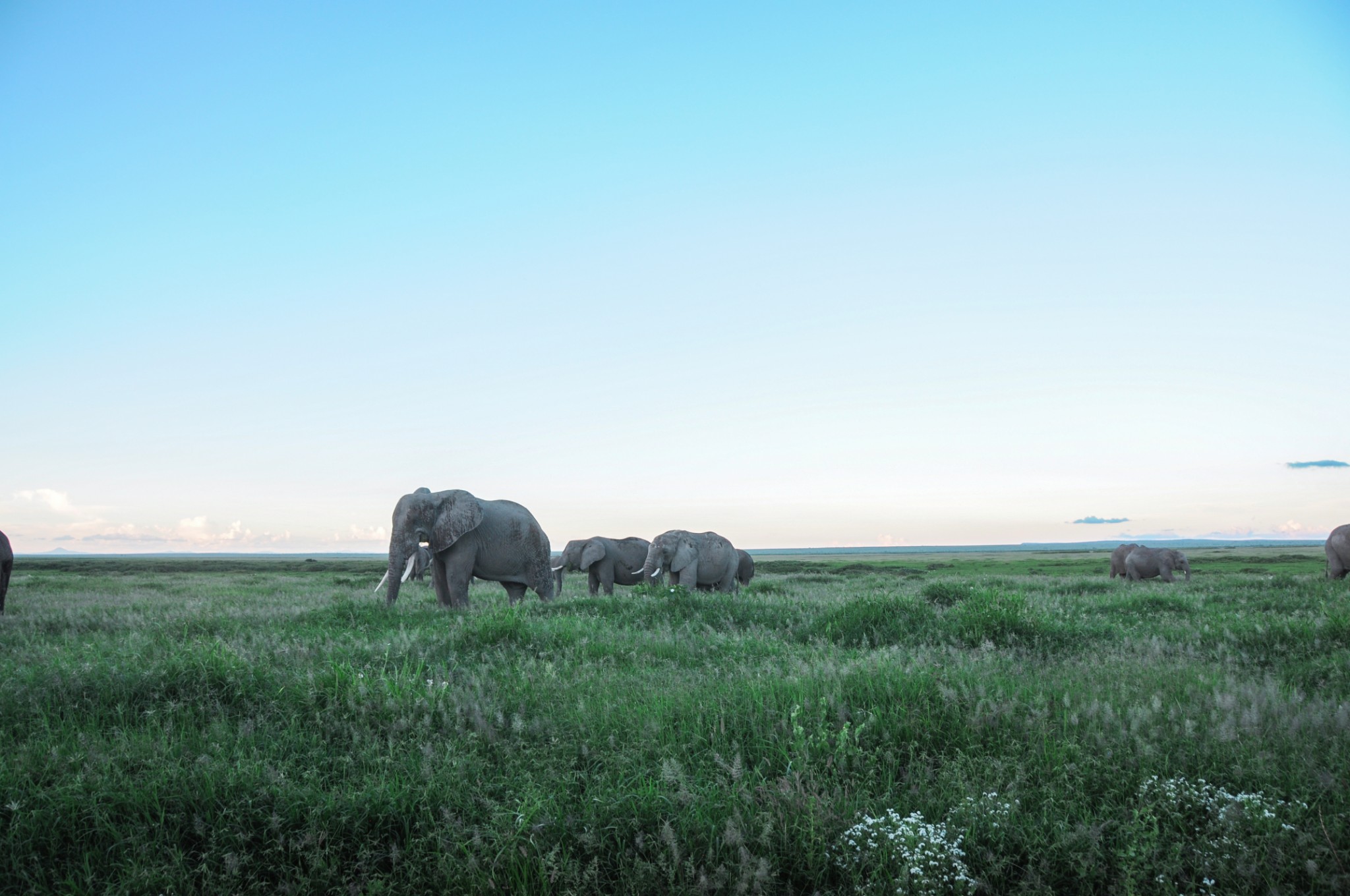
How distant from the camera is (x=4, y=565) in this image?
13562 millimetres

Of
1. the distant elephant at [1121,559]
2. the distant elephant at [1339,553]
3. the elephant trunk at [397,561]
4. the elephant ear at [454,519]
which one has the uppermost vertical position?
the elephant ear at [454,519]

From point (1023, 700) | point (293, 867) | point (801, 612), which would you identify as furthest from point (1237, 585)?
point (293, 867)

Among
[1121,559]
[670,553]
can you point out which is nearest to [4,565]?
[670,553]

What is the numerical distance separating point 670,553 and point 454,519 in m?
7.71

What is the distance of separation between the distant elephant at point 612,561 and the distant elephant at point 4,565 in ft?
38.9

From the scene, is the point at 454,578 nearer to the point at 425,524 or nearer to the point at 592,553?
the point at 425,524

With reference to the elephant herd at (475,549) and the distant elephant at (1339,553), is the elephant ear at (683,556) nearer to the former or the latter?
the elephant herd at (475,549)

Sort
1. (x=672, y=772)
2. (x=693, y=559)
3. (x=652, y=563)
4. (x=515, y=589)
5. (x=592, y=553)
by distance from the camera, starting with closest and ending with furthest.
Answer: (x=672, y=772) → (x=515, y=589) → (x=652, y=563) → (x=693, y=559) → (x=592, y=553)

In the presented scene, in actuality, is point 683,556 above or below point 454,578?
below

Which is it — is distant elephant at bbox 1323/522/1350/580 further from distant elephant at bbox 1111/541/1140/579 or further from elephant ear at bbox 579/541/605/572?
elephant ear at bbox 579/541/605/572

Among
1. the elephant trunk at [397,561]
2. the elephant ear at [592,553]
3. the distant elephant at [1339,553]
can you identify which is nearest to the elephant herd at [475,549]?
the elephant trunk at [397,561]

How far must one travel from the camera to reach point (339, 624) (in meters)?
10.5

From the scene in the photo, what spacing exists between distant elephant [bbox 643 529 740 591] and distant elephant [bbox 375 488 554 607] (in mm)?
4915

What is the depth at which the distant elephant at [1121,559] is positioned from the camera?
3077 cm
